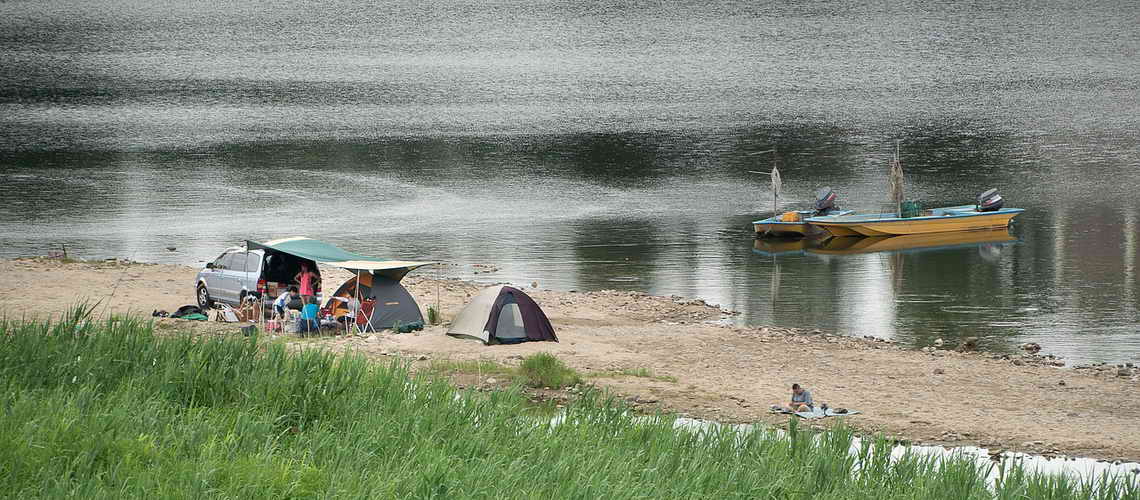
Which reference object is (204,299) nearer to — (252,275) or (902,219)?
(252,275)

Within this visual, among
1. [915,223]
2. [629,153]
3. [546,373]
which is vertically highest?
[629,153]

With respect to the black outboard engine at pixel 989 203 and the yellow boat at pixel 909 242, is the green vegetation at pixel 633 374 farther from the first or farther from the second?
the black outboard engine at pixel 989 203

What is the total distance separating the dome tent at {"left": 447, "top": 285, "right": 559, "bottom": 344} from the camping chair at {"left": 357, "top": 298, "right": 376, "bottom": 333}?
1603 mm

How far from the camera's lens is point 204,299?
27281mm

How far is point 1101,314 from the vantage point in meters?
31.2

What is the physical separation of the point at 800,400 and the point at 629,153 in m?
46.5

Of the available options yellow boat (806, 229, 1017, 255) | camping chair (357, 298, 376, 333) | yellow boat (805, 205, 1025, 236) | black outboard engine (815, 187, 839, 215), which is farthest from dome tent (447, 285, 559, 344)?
black outboard engine (815, 187, 839, 215)

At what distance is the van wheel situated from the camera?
27.1 metres

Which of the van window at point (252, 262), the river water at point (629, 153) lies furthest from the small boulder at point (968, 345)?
the van window at point (252, 262)

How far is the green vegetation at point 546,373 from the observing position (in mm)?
21172

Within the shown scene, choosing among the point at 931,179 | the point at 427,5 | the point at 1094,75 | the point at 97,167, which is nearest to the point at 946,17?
the point at 1094,75

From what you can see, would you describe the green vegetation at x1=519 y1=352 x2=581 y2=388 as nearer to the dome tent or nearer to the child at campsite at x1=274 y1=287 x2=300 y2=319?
the dome tent

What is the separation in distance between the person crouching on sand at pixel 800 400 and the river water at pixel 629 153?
348 inches

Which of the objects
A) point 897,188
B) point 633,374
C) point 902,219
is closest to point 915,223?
point 902,219
